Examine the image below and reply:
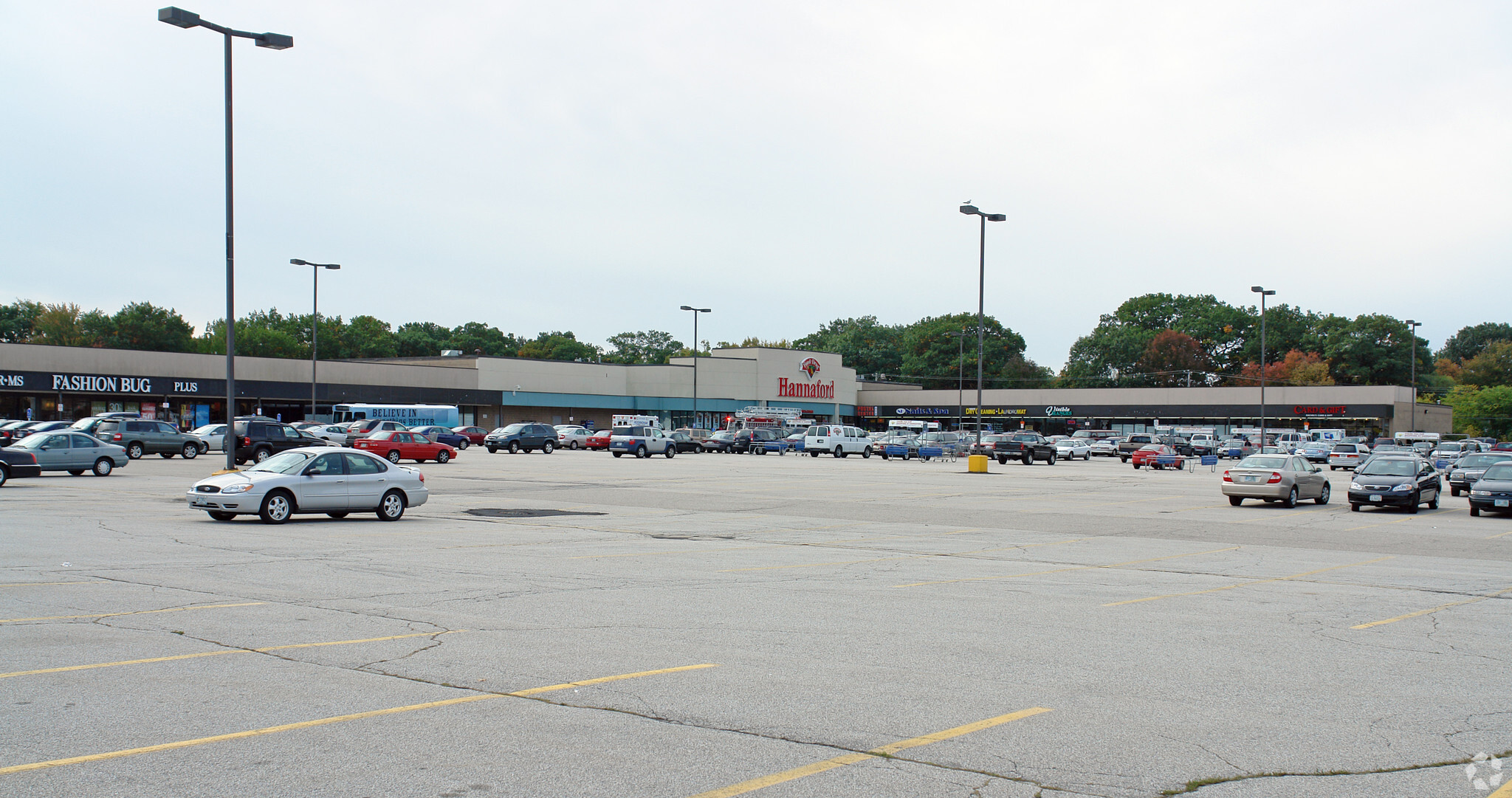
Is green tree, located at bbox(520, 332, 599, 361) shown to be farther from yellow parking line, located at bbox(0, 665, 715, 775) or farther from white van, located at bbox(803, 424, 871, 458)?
yellow parking line, located at bbox(0, 665, 715, 775)

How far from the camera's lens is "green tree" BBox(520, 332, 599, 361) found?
152750mm

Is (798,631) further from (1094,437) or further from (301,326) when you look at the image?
(301,326)

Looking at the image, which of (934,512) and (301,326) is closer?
(934,512)

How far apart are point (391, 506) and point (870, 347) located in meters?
139

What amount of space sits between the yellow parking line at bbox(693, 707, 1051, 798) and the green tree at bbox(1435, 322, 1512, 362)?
650 ft

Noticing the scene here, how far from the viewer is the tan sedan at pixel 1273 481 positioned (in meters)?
28.0

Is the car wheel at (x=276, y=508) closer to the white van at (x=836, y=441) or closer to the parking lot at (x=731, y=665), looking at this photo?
the parking lot at (x=731, y=665)

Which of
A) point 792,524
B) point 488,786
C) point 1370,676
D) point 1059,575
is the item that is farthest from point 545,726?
point 792,524

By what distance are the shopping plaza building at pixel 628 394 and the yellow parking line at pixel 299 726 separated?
70.1 m

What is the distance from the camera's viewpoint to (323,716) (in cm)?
627

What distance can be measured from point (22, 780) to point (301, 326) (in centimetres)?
13997

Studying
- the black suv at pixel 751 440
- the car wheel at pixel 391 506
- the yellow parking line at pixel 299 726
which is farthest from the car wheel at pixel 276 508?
the black suv at pixel 751 440

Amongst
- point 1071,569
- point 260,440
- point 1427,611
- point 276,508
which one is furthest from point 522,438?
point 1427,611

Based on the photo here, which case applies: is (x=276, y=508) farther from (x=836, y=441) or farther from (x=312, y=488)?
(x=836, y=441)
